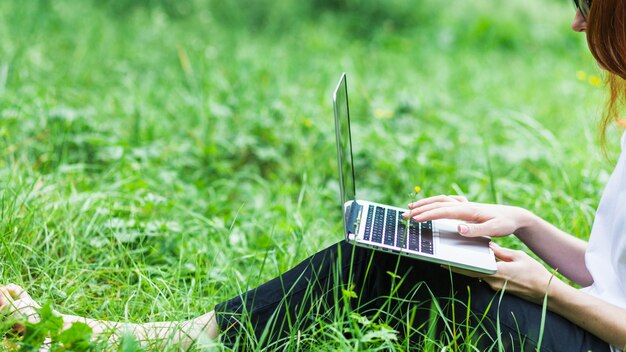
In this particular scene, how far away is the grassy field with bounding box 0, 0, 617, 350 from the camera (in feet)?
7.06

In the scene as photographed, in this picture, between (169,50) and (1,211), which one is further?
(169,50)

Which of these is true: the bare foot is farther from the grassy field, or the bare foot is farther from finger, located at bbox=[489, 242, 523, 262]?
finger, located at bbox=[489, 242, 523, 262]

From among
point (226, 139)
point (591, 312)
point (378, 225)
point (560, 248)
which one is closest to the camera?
point (591, 312)

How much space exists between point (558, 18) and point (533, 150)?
13.7 feet

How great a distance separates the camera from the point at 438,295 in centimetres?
165

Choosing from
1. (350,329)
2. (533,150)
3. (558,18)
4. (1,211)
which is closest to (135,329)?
(350,329)

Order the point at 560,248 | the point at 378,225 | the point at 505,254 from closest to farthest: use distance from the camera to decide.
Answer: the point at 505,254, the point at 378,225, the point at 560,248

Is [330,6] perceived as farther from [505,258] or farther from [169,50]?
[505,258]

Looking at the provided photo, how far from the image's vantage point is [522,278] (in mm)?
1537

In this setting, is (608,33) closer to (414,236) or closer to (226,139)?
(414,236)

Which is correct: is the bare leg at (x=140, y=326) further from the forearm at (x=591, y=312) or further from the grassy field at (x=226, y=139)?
the forearm at (x=591, y=312)

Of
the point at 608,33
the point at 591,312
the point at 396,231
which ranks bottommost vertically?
the point at 591,312

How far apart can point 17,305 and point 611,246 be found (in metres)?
1.43

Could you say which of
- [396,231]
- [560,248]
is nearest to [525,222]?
[560,248]
